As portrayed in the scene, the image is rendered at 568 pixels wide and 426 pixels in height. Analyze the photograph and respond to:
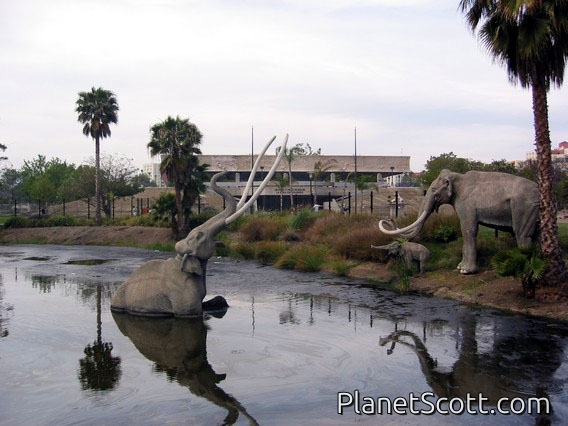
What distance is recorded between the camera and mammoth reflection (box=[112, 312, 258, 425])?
7.29 m

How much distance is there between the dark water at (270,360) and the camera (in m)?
6.85

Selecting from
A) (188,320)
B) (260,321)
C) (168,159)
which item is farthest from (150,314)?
(168,159)

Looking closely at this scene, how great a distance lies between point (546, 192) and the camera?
12562 mm

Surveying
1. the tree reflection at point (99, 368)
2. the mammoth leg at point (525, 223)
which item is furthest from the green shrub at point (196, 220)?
the tree reflection at point (99, 368)

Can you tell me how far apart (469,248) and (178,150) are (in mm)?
19279

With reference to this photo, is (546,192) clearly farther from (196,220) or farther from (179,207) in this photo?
(196,220)

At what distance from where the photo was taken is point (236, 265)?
70.0 feet

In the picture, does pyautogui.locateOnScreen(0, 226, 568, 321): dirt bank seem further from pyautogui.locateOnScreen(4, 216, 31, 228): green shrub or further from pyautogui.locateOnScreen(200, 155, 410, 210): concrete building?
pyautogui.locateOnScreen(200, 155, 410, 210): concrete building

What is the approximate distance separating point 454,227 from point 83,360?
11.9m

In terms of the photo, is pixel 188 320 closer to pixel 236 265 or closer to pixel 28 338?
pixel 28 338

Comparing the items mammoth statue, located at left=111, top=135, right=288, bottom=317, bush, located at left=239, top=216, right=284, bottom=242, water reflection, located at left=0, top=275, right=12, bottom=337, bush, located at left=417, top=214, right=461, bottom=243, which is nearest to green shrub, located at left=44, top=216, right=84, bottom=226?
bush, located at left=239, top=216, right=284, bottom=242

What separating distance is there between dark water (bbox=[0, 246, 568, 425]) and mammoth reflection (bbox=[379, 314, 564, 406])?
0.02 metres

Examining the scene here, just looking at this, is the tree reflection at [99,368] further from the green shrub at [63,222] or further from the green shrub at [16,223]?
the green shrub at [16,223]

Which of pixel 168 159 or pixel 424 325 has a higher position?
pixel 168 159
